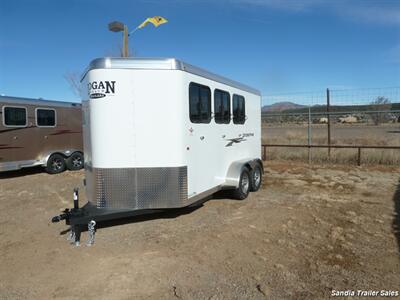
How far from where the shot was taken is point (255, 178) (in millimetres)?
8836

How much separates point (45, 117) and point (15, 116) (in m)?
1.12

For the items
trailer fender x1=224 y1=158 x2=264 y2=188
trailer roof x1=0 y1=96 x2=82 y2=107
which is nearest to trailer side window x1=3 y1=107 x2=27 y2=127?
trailer roof x1=0 y1=96 x2=82 y2=107

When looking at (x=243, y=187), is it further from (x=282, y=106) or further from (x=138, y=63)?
(x=282, y=106)

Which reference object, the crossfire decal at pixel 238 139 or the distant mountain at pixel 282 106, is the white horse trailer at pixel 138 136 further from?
the distant mountain at pixel 282 106

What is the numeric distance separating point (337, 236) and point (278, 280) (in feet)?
5.99

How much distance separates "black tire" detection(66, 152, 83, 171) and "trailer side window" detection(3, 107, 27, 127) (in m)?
2.05

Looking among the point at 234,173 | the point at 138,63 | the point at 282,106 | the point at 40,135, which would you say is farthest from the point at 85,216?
the point at 282,106

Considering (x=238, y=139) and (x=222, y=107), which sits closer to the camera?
(x=222, y=107)

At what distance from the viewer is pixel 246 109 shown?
28.3ft

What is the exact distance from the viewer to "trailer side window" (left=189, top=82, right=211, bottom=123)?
20.0 ft

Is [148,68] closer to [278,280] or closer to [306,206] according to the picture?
[278,280]

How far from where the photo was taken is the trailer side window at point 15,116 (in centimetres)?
1146

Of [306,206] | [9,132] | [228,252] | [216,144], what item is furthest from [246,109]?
[9,132]

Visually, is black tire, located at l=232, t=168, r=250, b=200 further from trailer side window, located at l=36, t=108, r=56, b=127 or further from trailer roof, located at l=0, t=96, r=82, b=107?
trailer roof, located at l=0, t=96, r=82, b=107
